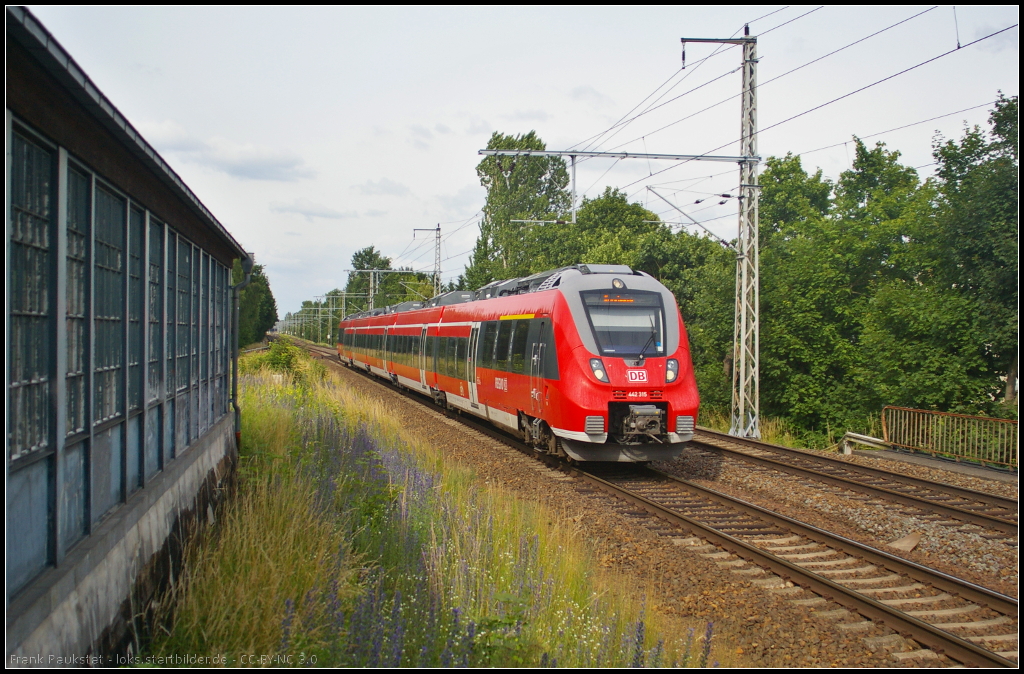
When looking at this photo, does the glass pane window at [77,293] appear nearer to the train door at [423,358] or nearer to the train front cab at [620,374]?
the train front cab at [620,374]

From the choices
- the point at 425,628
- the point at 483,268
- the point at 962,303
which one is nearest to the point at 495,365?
the point at 425,628

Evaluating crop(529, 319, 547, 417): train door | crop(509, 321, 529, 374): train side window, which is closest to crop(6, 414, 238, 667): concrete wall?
crop(529, 319, 547, 417): train door

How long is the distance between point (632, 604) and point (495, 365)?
8.41 m

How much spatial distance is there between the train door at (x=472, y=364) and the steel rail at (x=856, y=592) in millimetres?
6551

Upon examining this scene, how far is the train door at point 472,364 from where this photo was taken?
1545 centimetres

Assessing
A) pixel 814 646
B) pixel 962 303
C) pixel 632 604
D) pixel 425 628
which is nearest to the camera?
pixel 425 628

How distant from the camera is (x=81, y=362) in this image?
14.8ft

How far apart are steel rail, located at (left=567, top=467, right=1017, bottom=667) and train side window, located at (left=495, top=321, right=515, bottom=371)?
4434 mm

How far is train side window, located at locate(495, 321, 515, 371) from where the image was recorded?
517 inches

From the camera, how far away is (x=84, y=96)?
12.9ft

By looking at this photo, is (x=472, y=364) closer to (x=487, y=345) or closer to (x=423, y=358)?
(x=487, y=345)

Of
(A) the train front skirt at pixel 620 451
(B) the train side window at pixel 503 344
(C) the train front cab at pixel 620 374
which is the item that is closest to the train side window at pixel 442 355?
(B) the train side window at pixel 503 344

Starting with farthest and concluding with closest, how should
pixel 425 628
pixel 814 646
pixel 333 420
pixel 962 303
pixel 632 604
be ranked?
1. pixel 962 303
2. pixel 333 420
3. pixel 632 604
4. pixel 814 646
5. pixel 425 628

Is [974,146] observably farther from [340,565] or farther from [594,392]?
[340,565]
